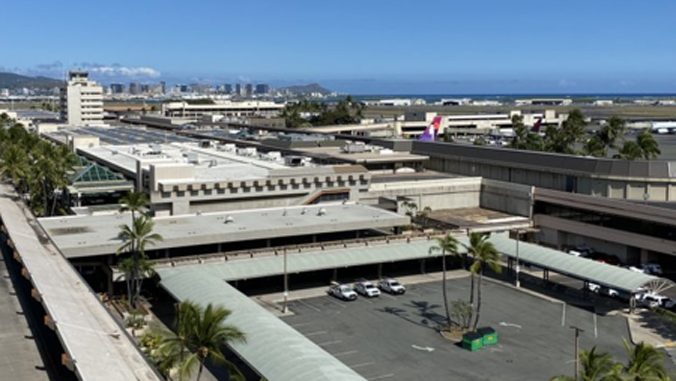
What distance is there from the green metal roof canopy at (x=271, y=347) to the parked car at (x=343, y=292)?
1198cm

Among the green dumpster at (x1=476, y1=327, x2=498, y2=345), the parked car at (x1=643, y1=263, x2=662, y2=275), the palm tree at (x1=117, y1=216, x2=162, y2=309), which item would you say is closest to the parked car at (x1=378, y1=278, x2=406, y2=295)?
the green dumpster at (x1=476, y1=327, x2=498, y2=345)

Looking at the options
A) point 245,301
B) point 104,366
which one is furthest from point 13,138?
point 104,366

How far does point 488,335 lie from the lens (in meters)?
51.2

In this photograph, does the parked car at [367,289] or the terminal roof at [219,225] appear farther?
the terminal roof at [219,225]

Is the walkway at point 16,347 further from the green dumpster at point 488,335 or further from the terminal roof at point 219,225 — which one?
the green dumpster at point 488,335

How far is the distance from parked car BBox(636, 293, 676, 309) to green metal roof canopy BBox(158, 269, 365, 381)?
3159 cm

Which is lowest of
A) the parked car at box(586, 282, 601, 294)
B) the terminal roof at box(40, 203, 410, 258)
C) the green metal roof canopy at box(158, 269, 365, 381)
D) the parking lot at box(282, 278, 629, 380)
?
the parking lot at box(282, 278, 629, 380)

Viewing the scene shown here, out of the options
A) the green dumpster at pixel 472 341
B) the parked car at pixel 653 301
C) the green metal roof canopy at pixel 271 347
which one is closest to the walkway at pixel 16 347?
the green metal roof canopy at pixel 271 347

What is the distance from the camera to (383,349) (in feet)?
164

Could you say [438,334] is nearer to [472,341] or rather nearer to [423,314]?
[472,341]

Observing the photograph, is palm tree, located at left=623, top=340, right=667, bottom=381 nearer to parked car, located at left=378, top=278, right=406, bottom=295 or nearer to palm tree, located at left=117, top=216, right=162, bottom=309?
parked car, located at left=378, top=278, right=406, bottom=295

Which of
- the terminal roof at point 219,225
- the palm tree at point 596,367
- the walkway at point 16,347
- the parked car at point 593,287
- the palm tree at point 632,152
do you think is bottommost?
the parked car at point 593,287

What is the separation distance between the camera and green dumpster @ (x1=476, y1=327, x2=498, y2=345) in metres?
51.1

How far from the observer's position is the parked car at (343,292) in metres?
62.4
